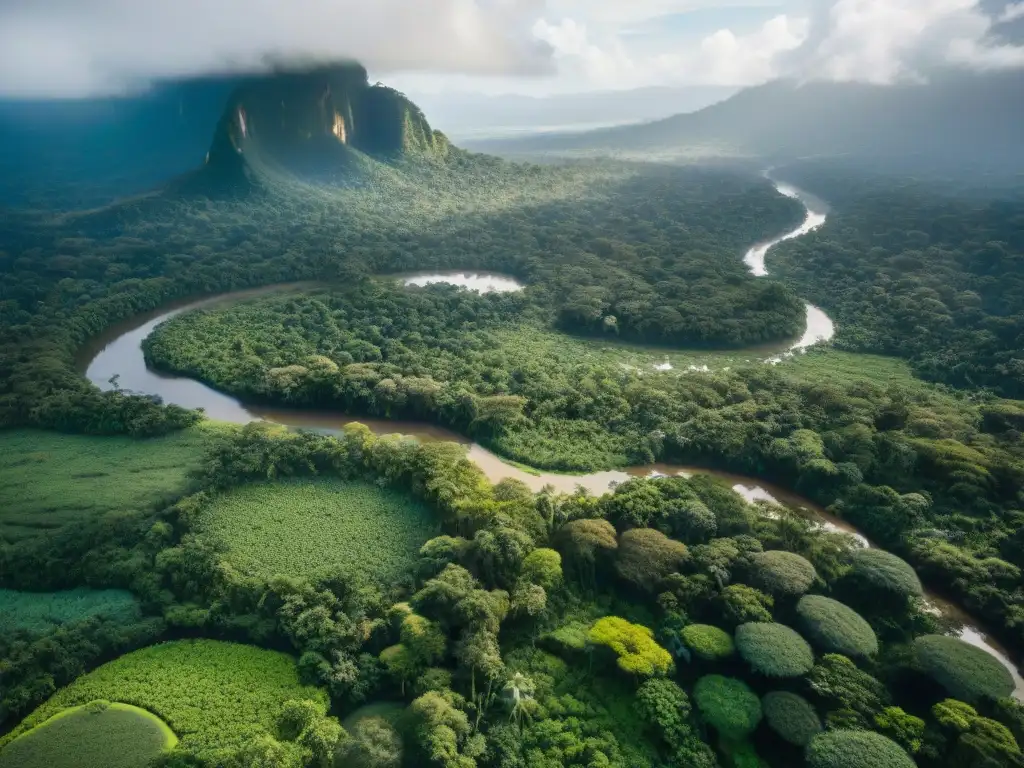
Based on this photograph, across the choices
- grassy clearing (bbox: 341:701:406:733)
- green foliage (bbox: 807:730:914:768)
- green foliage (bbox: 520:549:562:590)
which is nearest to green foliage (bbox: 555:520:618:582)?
green foliage (bbox: 520:549:562:590)

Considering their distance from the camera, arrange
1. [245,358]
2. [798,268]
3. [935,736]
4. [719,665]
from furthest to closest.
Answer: [798,268] < [245,358] < [719,665] < [935,736]

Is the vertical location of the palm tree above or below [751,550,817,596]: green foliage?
below

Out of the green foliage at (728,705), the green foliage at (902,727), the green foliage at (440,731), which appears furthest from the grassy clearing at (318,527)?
the green foliage at (902,727)

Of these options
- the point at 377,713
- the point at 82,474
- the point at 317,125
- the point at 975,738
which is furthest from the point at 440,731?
the point at 317,125

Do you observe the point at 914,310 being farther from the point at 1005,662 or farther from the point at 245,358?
the point at 245,358

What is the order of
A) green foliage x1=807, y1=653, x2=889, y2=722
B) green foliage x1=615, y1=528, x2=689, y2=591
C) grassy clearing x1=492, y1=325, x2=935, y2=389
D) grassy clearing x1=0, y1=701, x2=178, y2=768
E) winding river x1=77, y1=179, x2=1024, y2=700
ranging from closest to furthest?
grassy clearing x1=0, y1=701, x2=178, y2=768 < green foliage x1=807, y1=653, x2=889, y2=722 < green foliage x1=615, y1=528, x2=689, y2=591 < winding river x1=77, y1=179, x2=1024, y2=700 < grassy clearing x1=492, y1=325, x2=935, y2=389

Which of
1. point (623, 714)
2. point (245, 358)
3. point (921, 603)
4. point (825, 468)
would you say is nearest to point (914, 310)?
point (825, 468)

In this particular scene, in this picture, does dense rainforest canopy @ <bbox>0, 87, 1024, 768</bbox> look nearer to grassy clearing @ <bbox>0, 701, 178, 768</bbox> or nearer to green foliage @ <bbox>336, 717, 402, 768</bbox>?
green foliage @ <bbox>336, 717, 402, 768</bbox>
